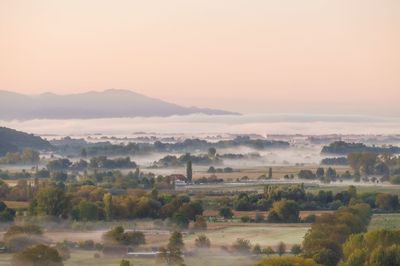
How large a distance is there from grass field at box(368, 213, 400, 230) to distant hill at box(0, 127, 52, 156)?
6104cm

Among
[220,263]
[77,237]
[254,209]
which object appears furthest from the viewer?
[254,209]

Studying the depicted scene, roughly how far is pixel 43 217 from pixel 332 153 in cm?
6757

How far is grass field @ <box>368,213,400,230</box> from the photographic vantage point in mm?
35656

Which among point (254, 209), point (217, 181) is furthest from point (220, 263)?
point (217, 181)

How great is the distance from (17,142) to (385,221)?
73.0m

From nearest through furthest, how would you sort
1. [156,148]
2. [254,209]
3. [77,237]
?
[77,237], [254,209], [156,148]

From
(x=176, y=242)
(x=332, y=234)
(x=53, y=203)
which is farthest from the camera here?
(x=53, y=203)

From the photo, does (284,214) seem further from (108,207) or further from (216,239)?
(216,239)

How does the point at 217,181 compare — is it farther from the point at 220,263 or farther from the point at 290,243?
the point at 220,263

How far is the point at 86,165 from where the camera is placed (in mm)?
81938

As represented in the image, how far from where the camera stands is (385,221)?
126 feet

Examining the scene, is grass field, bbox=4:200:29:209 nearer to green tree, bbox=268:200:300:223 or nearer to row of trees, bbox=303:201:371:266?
green tree, bbox=268:200:300:223

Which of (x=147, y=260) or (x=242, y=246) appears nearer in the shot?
(x=147, y=260)

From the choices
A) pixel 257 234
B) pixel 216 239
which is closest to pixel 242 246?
pixel 216 239
